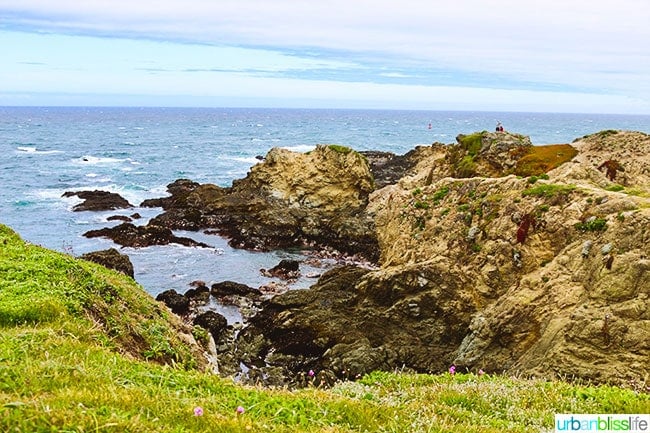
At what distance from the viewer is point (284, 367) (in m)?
23.5

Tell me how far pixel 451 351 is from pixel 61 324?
47.1ft

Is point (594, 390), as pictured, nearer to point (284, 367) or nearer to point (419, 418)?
point (419, 418)

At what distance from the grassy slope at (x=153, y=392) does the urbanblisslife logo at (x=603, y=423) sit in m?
0.28

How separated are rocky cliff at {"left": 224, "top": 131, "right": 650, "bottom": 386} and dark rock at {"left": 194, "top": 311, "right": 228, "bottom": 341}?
1500 millimetres

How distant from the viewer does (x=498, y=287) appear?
20.6 meters

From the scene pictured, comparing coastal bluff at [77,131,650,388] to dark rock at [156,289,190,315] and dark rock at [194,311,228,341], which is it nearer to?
dark rock at [194,311,228,341]

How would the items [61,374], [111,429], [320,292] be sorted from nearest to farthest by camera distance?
[111,429] < [61,374] < [320,292]

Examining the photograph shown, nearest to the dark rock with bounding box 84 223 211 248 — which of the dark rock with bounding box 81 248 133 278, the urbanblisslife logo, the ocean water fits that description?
the ocean water

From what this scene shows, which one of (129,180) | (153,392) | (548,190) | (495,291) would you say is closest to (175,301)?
(495,291)

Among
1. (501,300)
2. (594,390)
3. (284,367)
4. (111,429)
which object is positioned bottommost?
(284,367)

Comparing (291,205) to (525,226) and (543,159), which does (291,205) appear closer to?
(543,159)

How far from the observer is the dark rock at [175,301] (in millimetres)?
31141

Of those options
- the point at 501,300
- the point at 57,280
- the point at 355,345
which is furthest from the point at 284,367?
the point at 57,280

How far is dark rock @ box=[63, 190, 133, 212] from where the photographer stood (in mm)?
58516
